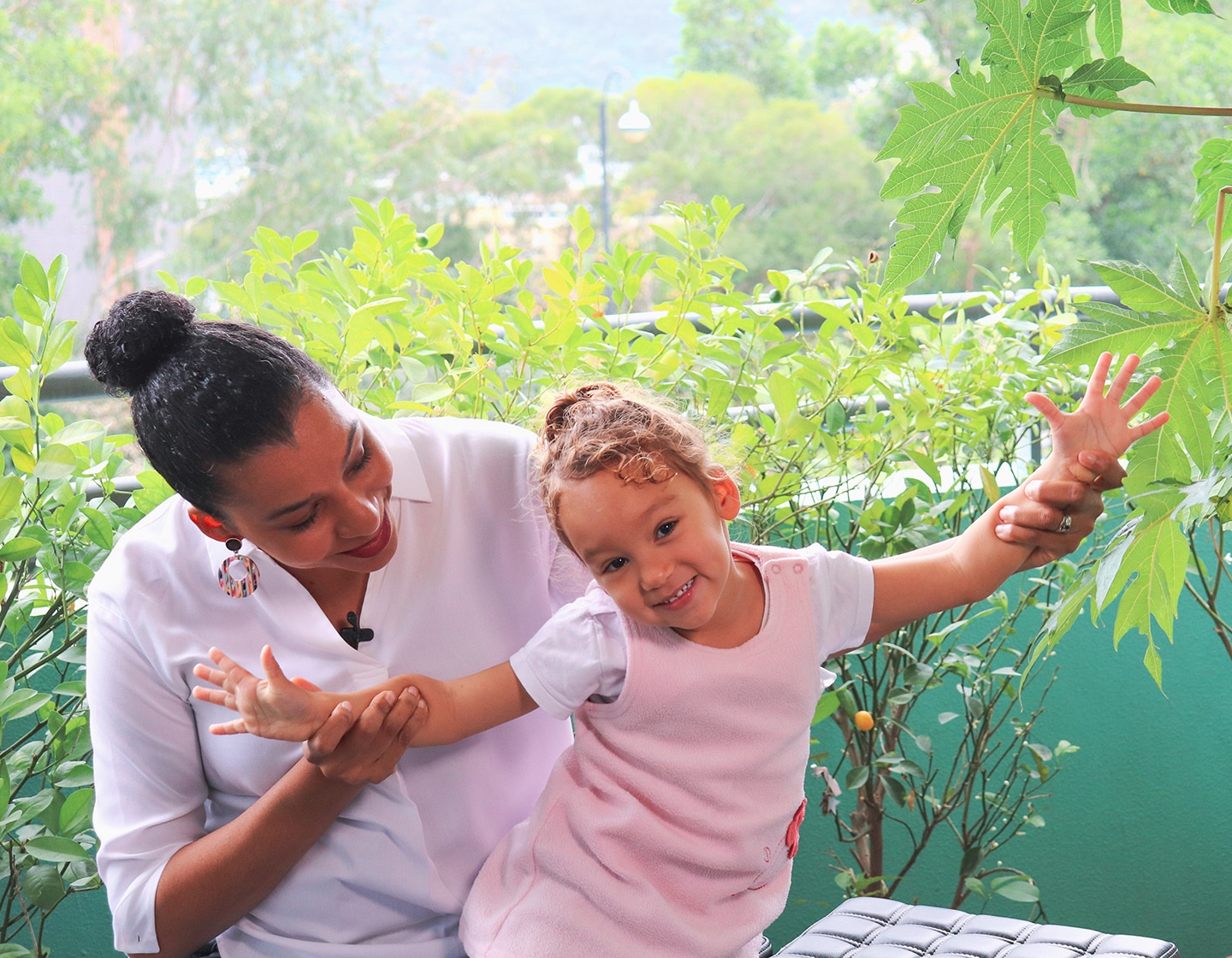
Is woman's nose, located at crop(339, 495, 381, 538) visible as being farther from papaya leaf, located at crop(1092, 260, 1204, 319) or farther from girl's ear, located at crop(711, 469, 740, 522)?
papaya leaf, located at crop(1092, 260, 1204, 319)

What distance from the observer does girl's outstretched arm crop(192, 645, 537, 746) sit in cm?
91

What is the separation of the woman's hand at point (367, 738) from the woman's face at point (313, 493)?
0.44ft

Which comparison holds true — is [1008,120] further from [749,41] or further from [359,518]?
[749,41]

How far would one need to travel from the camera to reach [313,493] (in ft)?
3.21

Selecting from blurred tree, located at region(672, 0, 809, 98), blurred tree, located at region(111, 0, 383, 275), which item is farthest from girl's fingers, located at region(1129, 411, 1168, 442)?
blurred tree, located at region(672, 0, 809, 98)

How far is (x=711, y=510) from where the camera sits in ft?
3.52

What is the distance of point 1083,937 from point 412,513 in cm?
87

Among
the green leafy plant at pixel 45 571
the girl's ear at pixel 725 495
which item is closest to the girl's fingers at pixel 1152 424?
the girl's ear at pixel 725 495

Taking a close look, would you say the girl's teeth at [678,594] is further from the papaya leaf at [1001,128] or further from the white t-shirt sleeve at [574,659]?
the papaya leaf at [1001,128]

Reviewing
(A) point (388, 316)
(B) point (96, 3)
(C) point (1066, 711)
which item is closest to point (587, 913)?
(A) point (388, 316)

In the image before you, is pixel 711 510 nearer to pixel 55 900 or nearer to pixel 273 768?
pixel 273 768

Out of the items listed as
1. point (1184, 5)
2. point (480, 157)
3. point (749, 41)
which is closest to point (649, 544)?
point (1184, 5)

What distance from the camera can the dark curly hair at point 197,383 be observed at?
0.97 m

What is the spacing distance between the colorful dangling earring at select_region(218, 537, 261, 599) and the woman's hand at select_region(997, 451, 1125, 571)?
67 centimetres
